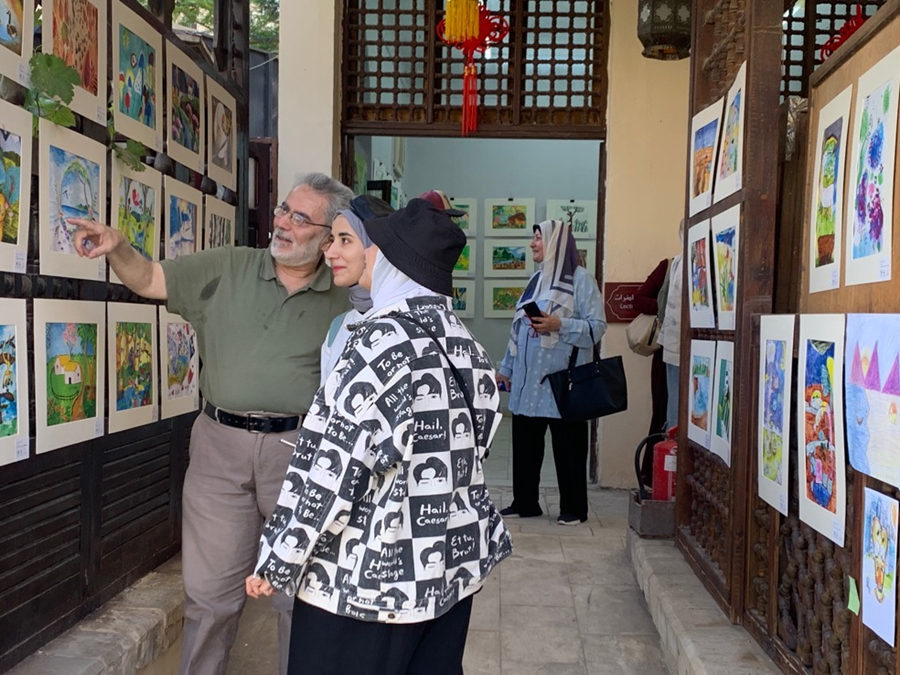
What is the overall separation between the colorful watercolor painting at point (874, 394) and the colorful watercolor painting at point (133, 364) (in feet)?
7.16

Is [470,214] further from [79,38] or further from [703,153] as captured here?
[79,38]

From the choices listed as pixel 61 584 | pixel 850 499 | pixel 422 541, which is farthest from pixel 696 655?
pixel 61 584

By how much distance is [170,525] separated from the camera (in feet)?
11.7

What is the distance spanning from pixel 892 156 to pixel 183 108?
2.55m

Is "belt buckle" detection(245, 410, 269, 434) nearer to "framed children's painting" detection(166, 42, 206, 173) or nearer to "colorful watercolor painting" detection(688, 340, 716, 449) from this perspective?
"framed children's painting" detection(166, 42, 206, 173)

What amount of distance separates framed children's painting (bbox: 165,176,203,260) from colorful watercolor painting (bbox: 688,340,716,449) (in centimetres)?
204

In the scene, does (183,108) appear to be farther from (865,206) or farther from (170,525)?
(865,206)

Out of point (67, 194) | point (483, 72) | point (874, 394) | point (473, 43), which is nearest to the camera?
point (874, 394)

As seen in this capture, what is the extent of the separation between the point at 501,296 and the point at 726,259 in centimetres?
752

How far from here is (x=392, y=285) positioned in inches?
79.6

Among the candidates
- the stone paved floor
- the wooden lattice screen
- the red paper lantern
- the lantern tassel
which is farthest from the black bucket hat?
the wooden lattice screen

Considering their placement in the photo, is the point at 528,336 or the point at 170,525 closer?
the point at 170,525

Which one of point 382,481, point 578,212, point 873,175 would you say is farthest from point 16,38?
point 578,212

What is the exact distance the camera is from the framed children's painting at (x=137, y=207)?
9.54 feet
